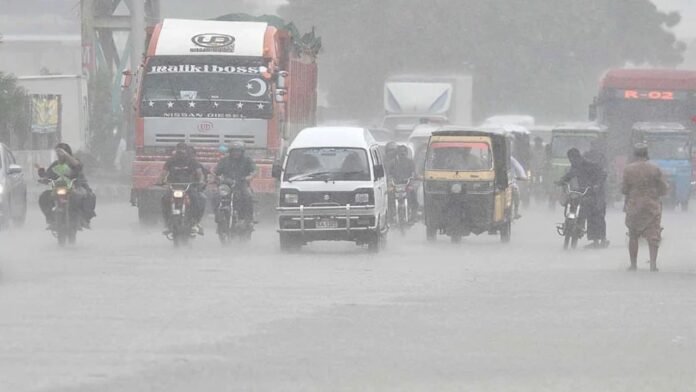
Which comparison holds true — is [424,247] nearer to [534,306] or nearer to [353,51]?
[534,306]

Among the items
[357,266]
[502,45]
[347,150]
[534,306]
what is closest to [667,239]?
[347,150]

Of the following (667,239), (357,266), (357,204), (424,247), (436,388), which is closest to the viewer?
(436,388)

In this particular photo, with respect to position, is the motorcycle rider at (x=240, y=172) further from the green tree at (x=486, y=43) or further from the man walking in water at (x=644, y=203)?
the green tree at (x=486, y=43)

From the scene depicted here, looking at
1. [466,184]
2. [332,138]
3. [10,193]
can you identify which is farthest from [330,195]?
[10,193]

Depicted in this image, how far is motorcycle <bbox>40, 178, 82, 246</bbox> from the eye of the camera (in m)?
27.3

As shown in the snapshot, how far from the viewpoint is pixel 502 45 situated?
109 metres

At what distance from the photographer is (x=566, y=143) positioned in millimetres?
52875

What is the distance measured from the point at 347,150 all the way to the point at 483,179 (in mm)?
4217

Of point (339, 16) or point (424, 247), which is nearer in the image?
point (424, 247)

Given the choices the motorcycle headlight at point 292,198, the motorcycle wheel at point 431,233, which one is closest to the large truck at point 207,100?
the motorcycle wheel at point 431,233

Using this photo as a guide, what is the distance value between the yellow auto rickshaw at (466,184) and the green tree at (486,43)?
243ft

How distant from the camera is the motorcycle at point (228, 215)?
28.8 meters

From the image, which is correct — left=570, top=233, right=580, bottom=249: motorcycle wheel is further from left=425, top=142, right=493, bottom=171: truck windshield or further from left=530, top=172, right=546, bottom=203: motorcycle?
left=530, top=172, right=546, bottom=203: motorcycle

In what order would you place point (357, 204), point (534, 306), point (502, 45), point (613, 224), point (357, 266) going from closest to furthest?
point (534, 306), point (357, 266), point (357, 204), point (613, 224), point (502, 45)
